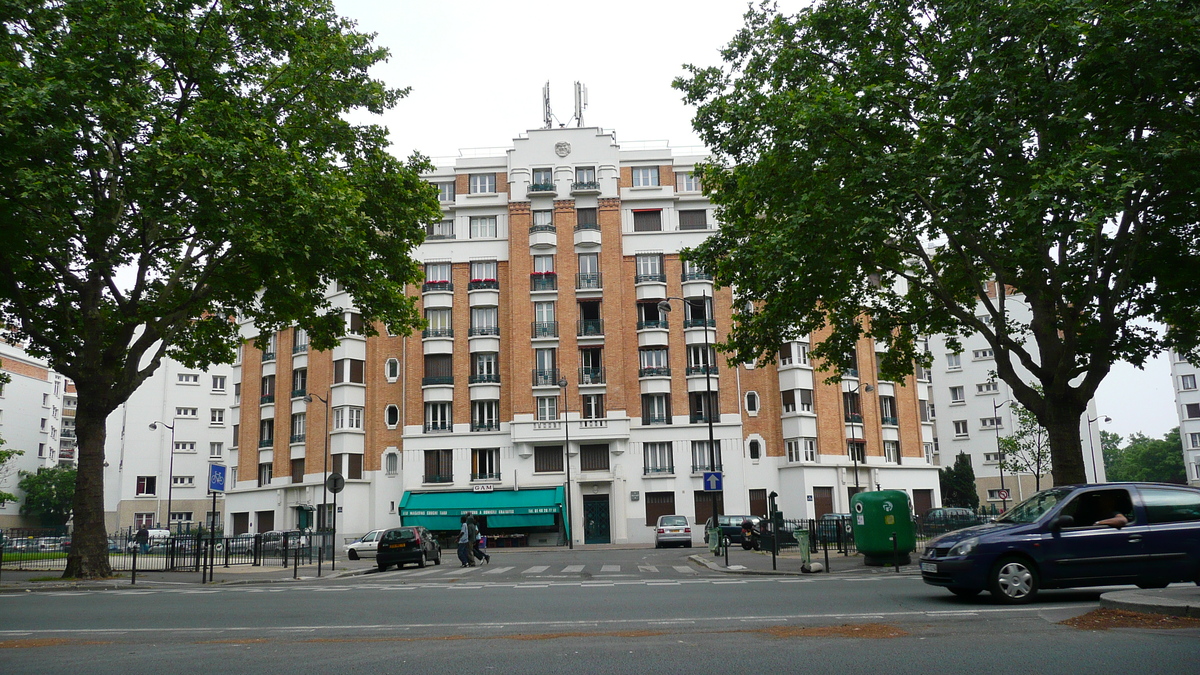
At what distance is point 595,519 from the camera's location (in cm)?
4981

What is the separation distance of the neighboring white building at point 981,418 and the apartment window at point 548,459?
3628cm

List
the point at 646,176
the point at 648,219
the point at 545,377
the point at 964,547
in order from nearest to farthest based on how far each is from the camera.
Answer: the point at 964,547 → the point at 545,377 → the point at 648,219 → the point at 646,176

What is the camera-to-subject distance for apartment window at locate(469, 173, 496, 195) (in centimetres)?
5431

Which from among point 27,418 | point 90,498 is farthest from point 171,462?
point 90,498

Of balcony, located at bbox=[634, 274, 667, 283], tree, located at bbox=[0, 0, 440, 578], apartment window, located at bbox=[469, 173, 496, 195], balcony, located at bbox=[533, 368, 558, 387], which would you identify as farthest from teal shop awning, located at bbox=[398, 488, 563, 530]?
tree, located at bbox=[0, 0, 440, 578]

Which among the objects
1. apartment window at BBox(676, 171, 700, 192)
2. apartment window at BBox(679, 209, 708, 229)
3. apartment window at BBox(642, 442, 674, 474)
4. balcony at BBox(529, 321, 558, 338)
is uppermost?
apartment window at BBox(676, 171, 700, 192)

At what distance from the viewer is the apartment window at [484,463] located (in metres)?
50.1

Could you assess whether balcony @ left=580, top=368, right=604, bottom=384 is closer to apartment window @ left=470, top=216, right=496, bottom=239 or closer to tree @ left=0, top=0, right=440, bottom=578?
apartment window @ left=470, top=216, right=496, bottom=239

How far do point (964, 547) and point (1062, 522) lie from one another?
1.28 m

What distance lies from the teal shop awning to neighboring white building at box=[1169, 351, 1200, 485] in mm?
62213

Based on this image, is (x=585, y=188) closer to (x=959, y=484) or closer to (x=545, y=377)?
(x=545, y=377)

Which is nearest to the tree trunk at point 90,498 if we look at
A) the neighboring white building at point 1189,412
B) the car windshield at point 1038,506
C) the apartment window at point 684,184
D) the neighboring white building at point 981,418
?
the car windshield at point 1038,506

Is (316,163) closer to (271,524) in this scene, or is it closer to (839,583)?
(839,583)

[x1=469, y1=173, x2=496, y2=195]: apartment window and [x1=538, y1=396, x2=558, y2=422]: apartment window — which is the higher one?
[x1=469, y1=173, x2=496, y2=195]: apartment window
